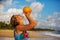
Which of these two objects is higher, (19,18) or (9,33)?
(19,18)

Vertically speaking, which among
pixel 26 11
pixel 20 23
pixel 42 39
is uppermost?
pixel 26 11

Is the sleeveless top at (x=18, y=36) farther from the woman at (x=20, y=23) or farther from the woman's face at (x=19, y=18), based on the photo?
the woman's face at (x=19, y=18)

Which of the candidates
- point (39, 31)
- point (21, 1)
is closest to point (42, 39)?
point (39, 31)

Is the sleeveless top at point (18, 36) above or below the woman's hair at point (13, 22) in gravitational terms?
below

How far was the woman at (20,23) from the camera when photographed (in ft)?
3.73

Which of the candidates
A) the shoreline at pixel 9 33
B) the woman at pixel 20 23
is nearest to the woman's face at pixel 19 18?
the woman at pixel 20 23

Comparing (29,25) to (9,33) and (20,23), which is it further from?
(9,33)

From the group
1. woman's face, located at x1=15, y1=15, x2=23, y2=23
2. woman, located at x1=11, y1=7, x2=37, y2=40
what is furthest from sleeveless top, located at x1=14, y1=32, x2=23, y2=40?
woman's face, located at x1=15, y1=15, x2=23, y2=23

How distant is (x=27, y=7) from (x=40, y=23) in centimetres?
17

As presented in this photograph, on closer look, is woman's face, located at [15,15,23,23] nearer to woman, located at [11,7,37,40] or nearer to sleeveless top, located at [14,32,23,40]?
woman, located at [11,7,37,40]

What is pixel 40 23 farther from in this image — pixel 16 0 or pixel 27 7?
pixel 16 0

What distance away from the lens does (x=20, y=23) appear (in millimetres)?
1146

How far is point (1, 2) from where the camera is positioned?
3.83 feet

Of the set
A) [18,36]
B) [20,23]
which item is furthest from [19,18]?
[18,36]
